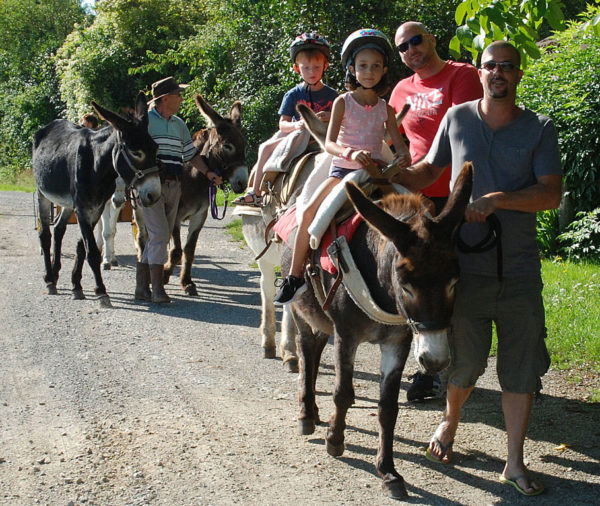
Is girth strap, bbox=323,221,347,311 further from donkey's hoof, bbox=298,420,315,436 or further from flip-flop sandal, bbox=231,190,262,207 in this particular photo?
flip-flop sandal, bbox=231,190,262,207

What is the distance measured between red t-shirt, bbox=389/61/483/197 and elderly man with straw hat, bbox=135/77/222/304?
13.3 feet

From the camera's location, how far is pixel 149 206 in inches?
338

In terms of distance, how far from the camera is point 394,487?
4.08m

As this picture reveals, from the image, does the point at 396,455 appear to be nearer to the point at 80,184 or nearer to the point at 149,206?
the point at 149,206

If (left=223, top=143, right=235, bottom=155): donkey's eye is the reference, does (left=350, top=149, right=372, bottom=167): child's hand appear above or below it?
below

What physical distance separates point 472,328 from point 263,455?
1531mm

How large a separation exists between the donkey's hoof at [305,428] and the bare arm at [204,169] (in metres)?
4.52

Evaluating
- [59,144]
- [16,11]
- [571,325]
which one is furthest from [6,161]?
[571,325]

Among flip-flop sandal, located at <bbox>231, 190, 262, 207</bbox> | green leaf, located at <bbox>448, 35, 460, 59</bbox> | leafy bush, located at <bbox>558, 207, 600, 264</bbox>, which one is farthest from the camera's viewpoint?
leafy bush, located at <bbox>558, 207, 600, 264</bbox>

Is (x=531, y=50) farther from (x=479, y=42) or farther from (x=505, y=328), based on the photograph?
(x=505, y=328)

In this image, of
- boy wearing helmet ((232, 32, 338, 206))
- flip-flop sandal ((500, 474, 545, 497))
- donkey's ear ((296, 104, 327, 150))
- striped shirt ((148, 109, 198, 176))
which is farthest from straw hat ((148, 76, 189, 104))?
flip-flop sandal ((500, 474, 545, 497))

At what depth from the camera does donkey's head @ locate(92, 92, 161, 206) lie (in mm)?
8281

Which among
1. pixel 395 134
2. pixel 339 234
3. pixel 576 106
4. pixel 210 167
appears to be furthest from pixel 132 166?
pixel 576 106

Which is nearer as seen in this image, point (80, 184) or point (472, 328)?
point (472, 328)
